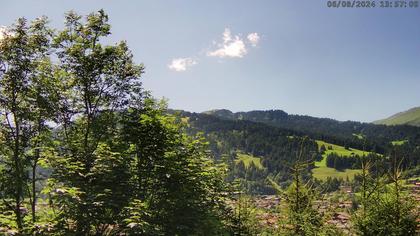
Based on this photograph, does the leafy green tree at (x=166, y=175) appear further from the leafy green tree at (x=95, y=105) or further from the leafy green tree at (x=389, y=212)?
the leafy green tree at (x=389, y=212)

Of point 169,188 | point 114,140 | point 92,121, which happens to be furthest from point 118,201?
point 92,121

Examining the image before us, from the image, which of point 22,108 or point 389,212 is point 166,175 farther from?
point 389,212

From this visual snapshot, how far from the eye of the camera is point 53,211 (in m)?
18.5

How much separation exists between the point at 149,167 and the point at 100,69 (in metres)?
6.62

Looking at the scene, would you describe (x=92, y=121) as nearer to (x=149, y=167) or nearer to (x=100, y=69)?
(x=100, y=69)

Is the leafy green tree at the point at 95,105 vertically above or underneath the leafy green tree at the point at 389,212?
above

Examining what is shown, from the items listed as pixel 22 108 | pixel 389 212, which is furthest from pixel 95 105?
pixel 389 212

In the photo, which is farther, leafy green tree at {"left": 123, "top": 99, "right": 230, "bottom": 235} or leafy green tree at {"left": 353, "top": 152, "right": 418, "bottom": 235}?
leafy green tree at {"left": 353, "top": 152, "right": 418, "bottom": 235}

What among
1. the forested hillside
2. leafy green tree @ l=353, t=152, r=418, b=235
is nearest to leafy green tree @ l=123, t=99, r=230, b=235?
the forested hillside

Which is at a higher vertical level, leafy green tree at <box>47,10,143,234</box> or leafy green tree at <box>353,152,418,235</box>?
leafy green tree at <box>47,10,143,234</box>

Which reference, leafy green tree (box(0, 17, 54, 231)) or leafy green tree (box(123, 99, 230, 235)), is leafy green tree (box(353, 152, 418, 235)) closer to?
leafy green tree (box(123, 99, 230, 235))

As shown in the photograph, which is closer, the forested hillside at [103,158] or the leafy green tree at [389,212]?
the forested hillside at [103,158]

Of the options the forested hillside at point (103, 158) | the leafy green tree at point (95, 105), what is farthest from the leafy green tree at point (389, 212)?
the leafy green tree at point (95, 105)

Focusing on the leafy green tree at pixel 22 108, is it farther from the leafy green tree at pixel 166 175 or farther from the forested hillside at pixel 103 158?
the leafy green tree at pixel 166 175
